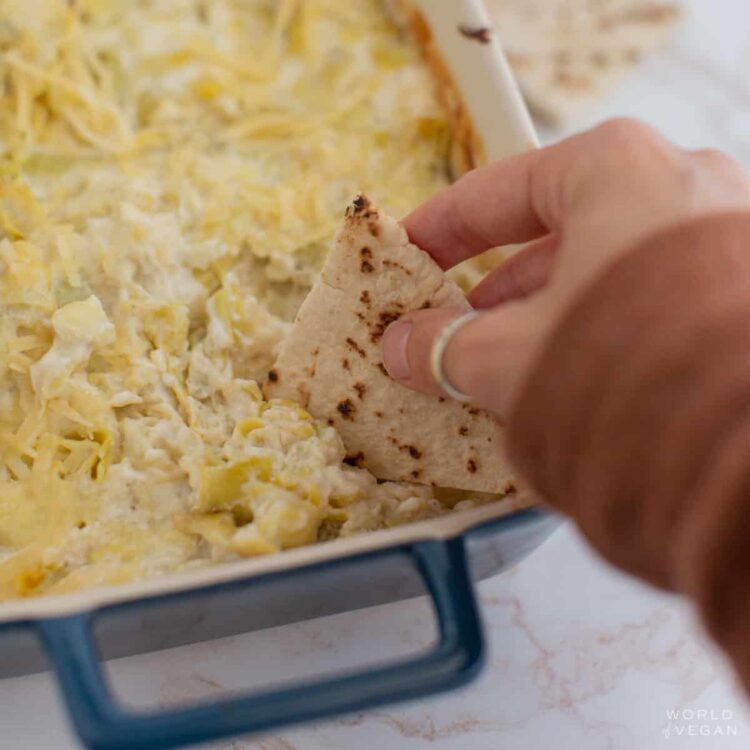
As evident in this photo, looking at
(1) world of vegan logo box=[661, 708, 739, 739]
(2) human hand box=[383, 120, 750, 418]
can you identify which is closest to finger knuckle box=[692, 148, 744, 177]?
(2) human hand box=[383, 120, 750, 418]

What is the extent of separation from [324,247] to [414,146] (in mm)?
231

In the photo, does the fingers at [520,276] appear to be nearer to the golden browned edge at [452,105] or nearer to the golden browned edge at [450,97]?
the golden browned edge at [452,105]

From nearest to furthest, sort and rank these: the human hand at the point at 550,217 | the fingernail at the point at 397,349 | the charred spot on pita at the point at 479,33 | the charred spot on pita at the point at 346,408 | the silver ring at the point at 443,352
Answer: the human hand at the point at 550,217 < the silver ring at the point at 443,352 < the fingernail at the point at 397,349 < the charred spot on pita at the point at 346,408 < the charred spot on pita at the point at 479,33

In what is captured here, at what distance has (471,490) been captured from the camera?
42.4 inches

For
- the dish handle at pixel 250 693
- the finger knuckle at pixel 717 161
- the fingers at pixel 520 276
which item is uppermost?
the finger knuckle at pixel 717 161

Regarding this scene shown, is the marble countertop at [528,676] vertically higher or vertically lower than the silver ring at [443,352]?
lower

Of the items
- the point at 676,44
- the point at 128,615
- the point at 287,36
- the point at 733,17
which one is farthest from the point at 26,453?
the point at 733,17

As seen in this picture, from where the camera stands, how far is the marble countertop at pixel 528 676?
1.11 m

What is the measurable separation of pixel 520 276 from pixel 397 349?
19 cm

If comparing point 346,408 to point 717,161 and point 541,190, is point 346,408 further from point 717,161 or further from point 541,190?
point 717,161

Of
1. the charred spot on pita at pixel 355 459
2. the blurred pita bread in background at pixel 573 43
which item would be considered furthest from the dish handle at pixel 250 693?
the blurred pita bread in background at pixel 573 43

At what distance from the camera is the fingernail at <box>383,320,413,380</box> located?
3.22ft

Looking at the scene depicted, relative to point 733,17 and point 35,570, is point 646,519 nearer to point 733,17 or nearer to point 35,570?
point 35,570

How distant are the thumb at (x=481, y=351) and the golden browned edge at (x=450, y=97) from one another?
44 cm
